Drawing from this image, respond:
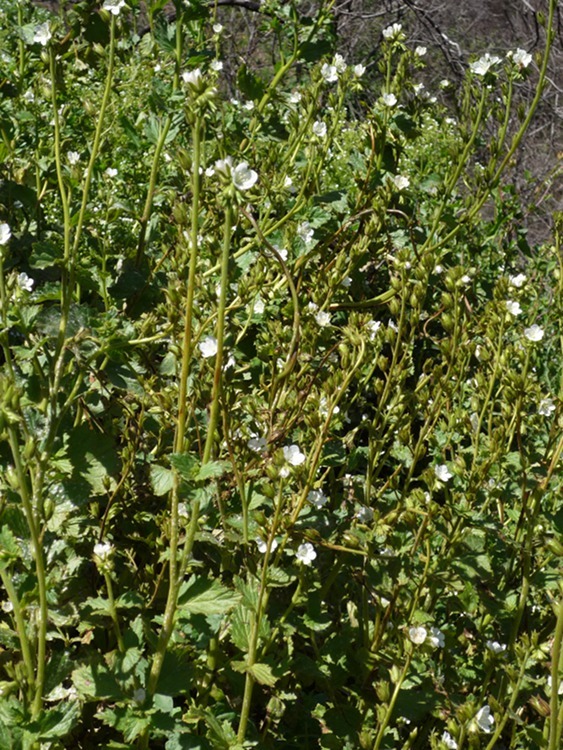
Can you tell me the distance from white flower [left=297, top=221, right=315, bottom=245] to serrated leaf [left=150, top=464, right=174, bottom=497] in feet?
3.11

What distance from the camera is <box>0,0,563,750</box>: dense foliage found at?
138 centimetres

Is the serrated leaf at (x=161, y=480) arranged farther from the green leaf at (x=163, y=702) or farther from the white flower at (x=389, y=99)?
the white flower at (x=389, y=99)

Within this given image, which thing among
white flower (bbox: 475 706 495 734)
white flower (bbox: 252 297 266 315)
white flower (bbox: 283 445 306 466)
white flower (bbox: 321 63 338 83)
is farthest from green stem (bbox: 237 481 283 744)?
white flower (bbox: 321 63 338 83)

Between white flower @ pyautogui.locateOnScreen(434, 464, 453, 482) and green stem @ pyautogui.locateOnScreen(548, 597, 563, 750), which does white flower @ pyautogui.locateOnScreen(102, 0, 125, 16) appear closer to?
white flower @ pyautogui.locateOnScreen(434, 464, 453, 482)

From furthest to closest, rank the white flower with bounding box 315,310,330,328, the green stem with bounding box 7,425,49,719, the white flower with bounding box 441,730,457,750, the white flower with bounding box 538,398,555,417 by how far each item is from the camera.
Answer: the white flower with bounding box 538,398,555,417, the white flower with bounding box 315,310,330,328, the white flower with bounding box 441,730,457,750, the green stem with bounding box 7,425,49,719

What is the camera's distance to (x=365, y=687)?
1.79 meters

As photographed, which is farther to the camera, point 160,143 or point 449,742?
point 160,143

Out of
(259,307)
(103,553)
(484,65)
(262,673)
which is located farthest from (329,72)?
(262,673)

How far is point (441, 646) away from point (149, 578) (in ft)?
2.08

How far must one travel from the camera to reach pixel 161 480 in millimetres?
1394

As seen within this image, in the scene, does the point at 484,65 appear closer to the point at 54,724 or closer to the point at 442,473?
the point at 442,473

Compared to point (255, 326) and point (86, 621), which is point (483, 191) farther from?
point (86, 621)

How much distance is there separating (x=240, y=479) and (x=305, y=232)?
2.99 ft

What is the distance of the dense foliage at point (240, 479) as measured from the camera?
1.38 m
